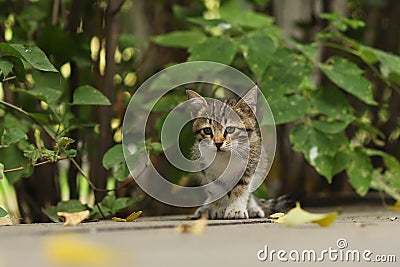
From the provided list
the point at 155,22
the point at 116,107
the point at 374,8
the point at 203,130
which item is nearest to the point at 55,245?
the point at 203,130

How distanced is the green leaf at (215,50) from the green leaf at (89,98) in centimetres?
41

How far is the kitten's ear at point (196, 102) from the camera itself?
2.01 meters

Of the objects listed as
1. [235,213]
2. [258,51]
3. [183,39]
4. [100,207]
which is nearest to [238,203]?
[235,213]

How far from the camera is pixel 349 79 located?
92.9 inches

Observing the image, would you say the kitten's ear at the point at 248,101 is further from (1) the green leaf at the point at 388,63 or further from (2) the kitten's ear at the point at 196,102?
(1) the green leaf at the point at 388,63

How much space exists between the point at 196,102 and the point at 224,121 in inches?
4.4

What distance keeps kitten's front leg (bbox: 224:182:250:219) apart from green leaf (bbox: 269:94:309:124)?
367 mm

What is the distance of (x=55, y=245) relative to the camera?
106 cm

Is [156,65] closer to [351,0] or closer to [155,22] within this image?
[155,22]

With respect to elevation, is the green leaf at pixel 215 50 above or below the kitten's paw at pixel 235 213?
above

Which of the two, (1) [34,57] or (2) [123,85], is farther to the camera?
(2) [123,85]

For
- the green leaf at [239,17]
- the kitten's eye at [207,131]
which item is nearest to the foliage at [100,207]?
the kitten's eye at [207,131]

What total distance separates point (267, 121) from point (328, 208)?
2.64ft

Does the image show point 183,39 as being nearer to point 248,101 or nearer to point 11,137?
point 248,101
